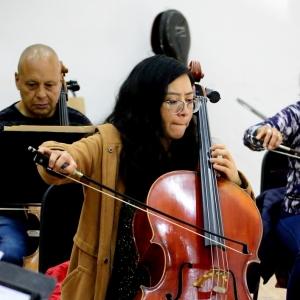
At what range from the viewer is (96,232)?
5.11ft

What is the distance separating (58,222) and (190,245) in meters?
0.43

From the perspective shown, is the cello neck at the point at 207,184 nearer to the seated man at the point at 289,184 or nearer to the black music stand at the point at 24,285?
the seated man at the point at 289,184

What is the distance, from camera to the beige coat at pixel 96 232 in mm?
1528

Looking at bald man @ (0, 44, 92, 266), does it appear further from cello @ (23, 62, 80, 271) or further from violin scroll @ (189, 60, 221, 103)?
violin scroll @ (189, 60, 221, 103)

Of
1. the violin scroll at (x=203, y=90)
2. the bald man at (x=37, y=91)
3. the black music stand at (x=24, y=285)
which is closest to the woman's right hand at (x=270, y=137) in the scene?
the violin scroll at (x=203, y=90)

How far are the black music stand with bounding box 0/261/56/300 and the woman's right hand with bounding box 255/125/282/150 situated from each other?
115cm

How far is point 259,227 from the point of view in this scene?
1.60m

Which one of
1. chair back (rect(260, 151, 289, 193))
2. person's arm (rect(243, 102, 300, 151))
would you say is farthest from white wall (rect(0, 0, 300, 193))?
person's arm (rect(243, 102, 300, 151))

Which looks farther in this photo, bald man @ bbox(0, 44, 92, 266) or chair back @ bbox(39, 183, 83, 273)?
bald man @ bbox(0, 44, 92, 266)

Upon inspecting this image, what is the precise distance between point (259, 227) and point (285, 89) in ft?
6.73

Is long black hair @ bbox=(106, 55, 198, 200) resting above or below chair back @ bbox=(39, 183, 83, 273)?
above

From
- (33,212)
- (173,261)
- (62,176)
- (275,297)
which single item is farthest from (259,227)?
(275,297)

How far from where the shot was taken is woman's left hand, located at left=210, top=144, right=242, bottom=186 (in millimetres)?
1609

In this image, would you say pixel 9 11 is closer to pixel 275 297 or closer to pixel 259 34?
pixel 259 34
